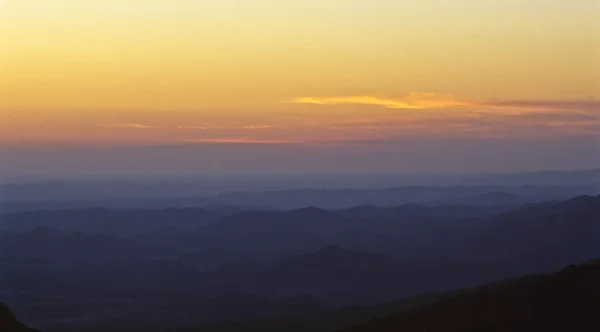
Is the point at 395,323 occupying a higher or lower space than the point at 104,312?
higher

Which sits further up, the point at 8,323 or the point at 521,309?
the point at 521,309

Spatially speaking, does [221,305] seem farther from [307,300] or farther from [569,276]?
[569,276]

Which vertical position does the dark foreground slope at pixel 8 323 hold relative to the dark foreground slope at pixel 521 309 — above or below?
below

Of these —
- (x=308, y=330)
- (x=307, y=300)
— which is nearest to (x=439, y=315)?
(x=308, y=330)

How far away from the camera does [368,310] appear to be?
388 ft

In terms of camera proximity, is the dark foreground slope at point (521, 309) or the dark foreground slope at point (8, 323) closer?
the dark foreground slope at point (521, 309)

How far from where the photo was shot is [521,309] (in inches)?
2421

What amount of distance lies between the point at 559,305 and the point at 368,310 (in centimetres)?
5865

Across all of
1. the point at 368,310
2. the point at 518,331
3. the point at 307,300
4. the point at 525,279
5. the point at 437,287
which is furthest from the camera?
the point at 437,287

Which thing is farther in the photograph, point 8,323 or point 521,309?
point 8,323

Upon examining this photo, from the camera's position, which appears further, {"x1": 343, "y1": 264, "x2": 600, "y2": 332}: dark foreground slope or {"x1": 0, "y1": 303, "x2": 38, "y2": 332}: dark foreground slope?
{"x1": 0, "y1": 303, "x2": 38, "y2": 332}: dark foreground slope

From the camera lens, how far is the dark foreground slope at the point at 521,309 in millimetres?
58688

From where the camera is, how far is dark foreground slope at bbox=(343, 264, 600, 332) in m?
58.7

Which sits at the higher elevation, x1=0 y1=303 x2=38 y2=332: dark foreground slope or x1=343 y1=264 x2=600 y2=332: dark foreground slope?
x1=343 y1=264 x2=600 y2=332: dark foreground slope
